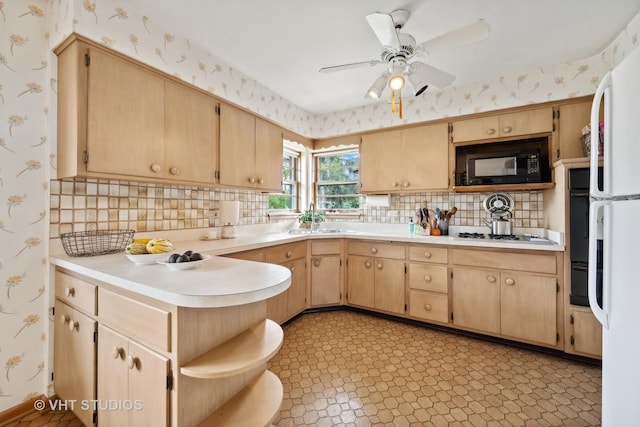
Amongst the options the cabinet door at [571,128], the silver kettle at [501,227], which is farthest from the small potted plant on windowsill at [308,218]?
the cabinet door at [571,128]

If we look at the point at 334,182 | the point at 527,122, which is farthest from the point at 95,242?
the point at 527,122

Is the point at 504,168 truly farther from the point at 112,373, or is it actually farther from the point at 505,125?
the point at 112,373

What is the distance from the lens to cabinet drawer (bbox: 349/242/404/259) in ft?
9.14

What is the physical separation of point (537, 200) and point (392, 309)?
1863 millimetres

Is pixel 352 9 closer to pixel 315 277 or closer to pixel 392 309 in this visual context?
pixel 315 277

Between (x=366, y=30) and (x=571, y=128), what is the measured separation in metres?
2.07

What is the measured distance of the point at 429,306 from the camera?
2.62m

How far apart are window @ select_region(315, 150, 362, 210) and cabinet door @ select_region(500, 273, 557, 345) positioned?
196 cm

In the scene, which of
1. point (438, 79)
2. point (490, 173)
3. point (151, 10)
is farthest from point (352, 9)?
point (490, 173)

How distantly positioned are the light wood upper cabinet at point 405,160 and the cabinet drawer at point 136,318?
2.71 m

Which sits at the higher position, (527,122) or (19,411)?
(527,122)

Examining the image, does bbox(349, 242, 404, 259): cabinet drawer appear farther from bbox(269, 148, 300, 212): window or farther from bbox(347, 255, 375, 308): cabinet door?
bbox(269, 148, 300, 212): window

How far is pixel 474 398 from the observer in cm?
168

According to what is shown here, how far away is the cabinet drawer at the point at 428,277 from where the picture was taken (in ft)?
8.41
